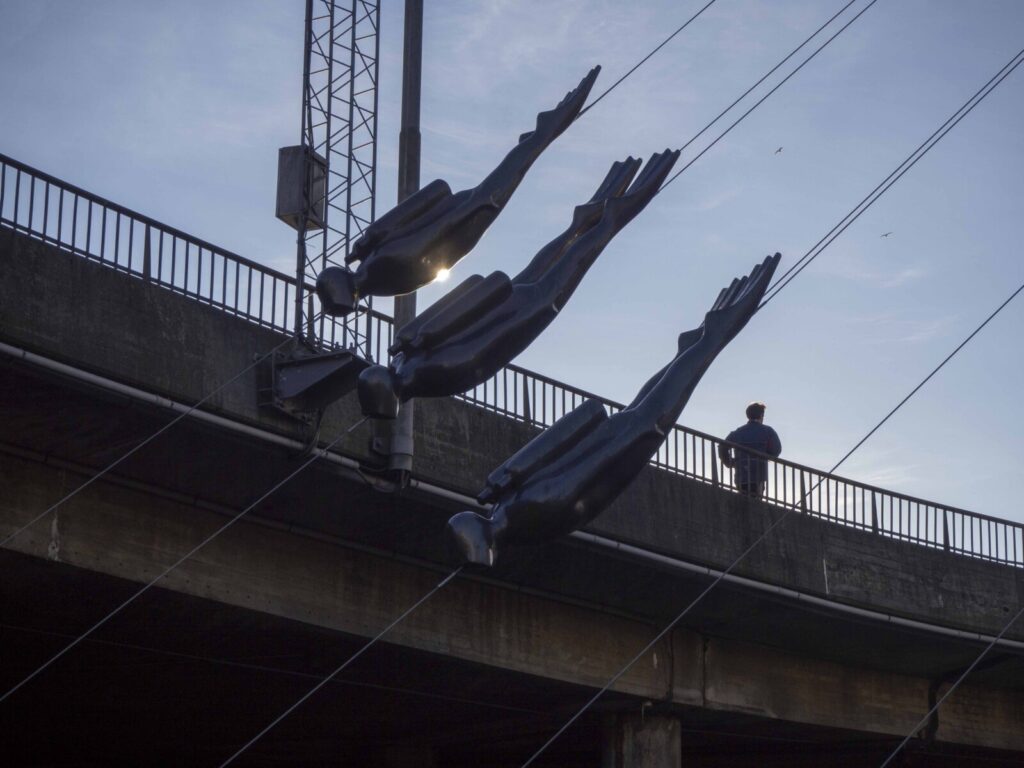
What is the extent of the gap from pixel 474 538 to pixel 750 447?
1427cm

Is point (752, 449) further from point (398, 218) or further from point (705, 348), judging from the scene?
point (398, 218)

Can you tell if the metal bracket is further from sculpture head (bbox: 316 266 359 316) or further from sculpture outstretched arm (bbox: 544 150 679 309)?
sculpture head (bbox: 316 266 359 316)

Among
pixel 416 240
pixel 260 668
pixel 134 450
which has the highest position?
pixel 416 240

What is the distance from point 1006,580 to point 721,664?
18.0 feet

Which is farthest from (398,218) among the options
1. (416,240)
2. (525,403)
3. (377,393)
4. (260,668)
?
(260,668)

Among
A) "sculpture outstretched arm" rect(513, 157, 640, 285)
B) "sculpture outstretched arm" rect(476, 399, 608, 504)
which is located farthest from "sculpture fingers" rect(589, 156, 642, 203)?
"sculpture outstretched arm" rect(476, 399, 608, 504)

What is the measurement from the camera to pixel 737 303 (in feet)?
58.2

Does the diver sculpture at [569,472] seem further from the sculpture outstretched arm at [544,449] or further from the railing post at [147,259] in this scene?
the railing post at [147,259]

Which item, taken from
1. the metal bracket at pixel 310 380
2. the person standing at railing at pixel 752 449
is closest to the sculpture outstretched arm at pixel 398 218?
the metal bracket at pixel 310 380

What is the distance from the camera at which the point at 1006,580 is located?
30109 mm

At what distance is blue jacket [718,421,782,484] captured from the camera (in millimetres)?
27062

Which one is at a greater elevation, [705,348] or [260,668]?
[705,348]

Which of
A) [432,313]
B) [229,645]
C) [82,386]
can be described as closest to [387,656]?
[229,645]

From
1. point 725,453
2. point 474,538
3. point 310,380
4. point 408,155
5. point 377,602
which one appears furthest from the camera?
point 725,453
